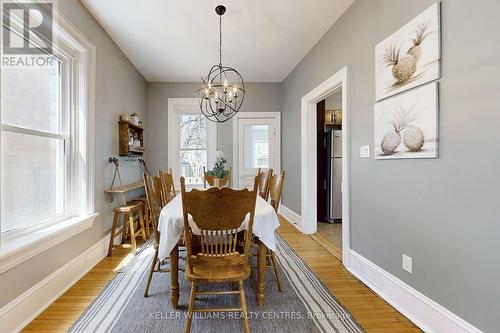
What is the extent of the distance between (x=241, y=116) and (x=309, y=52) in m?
1.91

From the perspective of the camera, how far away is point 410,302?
182 centimetres

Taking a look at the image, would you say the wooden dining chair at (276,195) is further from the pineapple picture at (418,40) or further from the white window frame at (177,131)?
the white window frame at (177,131)

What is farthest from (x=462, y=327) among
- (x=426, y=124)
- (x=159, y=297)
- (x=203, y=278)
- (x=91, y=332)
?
(x=91, y=332)

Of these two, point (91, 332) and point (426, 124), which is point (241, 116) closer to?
point (426, 124)

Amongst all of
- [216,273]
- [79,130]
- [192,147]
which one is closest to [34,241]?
[79,130]

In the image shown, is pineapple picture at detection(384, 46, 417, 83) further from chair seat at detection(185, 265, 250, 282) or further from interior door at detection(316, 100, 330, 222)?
interior door at detection(316, 100, 330, 222)

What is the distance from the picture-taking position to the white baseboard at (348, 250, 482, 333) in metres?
1.53

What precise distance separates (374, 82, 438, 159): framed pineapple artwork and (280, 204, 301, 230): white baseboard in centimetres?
232

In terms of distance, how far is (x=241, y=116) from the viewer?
204 inches

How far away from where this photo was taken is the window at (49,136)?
6.11 feet

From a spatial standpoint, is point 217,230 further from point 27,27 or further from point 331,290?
point 27,27

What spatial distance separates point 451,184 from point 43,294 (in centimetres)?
298

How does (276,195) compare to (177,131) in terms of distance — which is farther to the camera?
(177,131)

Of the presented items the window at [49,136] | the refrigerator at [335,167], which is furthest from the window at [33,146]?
the refrigerator at [335,167]
